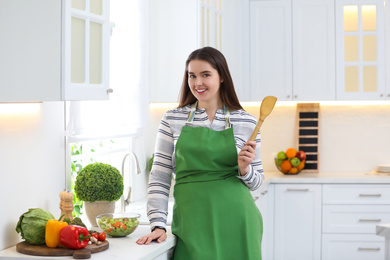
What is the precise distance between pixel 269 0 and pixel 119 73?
182cm

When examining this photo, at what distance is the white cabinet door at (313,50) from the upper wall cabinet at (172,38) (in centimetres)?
97

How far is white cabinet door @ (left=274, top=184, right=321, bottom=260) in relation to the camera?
4.81m

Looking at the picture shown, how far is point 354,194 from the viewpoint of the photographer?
479cm

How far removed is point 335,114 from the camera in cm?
538

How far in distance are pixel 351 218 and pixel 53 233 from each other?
2981mm

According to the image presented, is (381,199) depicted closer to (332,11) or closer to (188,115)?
(332,11)

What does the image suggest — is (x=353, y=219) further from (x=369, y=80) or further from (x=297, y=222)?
(x=369, y=80)

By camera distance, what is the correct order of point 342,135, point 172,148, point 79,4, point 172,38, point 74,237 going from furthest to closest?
point 342,135
point 172,38
point 172,148
point 79,4
point 74,237

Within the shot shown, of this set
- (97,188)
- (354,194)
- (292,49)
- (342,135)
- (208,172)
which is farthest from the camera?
(342,135)

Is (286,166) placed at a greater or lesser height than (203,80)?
lesser

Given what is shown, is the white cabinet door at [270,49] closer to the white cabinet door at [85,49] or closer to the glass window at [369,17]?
the glass window at [369,17]

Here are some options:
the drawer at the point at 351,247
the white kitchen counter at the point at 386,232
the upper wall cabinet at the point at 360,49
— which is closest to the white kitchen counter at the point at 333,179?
the drawer at the point at 351,247

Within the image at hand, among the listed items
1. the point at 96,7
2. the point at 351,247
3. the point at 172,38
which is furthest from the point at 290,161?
the point at 96,7

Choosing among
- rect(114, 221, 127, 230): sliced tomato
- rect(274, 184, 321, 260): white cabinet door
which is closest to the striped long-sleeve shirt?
rect(114, 221, 127, 230): sliced tomato
